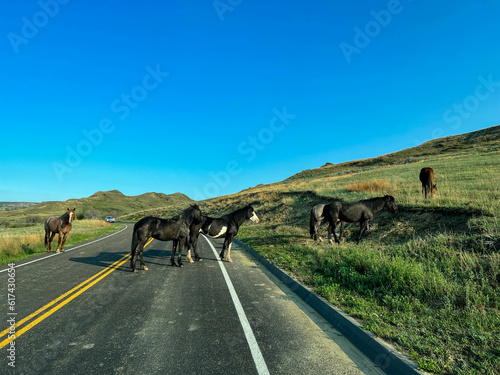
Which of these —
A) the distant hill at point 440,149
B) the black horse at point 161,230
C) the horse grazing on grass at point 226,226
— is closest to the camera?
the black horse at point 161,230

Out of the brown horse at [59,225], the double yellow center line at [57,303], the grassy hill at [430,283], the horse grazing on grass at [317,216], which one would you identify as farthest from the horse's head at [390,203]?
the brown horse at [59,225]

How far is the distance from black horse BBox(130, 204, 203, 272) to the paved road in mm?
1226

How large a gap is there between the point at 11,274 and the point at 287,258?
936 cm

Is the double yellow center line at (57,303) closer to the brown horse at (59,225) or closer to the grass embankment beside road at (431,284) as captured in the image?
the grass embankment beside road at (431,284)

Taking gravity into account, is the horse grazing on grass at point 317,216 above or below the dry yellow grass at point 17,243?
above

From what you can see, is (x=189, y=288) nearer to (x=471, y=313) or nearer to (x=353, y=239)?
(x=471, y=313)

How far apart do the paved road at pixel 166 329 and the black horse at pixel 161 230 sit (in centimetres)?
123

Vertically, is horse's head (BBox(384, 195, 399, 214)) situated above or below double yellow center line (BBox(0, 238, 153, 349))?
above

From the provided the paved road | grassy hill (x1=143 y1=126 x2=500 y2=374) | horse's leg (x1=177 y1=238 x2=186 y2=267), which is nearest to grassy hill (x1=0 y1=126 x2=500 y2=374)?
grassy hill (x1=143 y1=126 x2=500 y2=374)

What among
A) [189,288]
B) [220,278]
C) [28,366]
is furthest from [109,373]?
[220,278]

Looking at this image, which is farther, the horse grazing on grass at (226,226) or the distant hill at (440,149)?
the distant hill at (440,149)

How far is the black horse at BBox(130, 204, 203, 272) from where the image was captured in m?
9.25

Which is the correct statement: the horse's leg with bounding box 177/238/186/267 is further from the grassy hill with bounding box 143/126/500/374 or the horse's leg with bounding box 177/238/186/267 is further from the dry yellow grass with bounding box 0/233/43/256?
the dry yellow grass with bounding box 0/233/43/256

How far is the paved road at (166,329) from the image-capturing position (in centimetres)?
370
